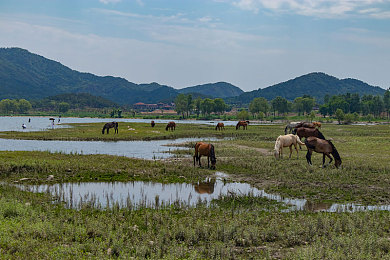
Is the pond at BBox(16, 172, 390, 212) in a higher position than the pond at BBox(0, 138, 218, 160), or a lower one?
lower

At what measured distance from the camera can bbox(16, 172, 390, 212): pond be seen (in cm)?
1478

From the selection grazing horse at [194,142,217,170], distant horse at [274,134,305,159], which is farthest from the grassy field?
distant horse at [274,134,305,159]

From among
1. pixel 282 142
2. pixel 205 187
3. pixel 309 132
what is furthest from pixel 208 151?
pixel 309 132

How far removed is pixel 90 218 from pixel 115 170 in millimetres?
10135

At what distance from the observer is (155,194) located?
57.2ft

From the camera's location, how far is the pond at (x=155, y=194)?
14781mm

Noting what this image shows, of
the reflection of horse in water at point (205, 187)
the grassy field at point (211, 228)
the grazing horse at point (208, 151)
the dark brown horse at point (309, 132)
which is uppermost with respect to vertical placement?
the dark brown horse at point (309, 132)

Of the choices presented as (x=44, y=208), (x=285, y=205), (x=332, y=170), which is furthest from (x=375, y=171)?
(x=44, y=208)

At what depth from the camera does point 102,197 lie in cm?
1655

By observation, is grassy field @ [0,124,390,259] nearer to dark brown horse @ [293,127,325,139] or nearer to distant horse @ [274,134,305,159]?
distant horse @ [274,134,305,159]

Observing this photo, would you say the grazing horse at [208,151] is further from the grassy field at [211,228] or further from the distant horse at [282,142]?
the distant horse at [282,142]

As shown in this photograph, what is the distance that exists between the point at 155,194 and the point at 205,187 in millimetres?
3284

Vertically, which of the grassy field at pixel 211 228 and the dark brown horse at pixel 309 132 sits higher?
the dark brown horse at pixel 309 132

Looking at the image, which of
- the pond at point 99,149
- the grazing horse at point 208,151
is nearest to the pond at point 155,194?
the grazing horse at point 208,151
